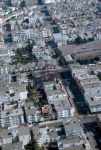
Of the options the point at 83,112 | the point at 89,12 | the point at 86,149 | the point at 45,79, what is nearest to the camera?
the point at 86,149

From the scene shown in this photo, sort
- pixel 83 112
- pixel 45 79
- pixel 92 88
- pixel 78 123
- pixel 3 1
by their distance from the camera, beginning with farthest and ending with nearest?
pixel 3 1 → pixel 45 79 → pixel 92 88 → pixel 83 112 → pixel 78 123

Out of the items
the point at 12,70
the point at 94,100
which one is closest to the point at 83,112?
the point at 94,100

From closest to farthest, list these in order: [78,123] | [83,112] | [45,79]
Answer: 1. [78,123]
2. [83,112]
3. [45,79]

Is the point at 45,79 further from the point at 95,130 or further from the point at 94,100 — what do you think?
the point at 95,130

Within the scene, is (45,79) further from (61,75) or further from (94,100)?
(94,100)

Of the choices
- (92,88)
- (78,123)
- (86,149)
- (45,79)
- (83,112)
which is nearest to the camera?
(86,149)

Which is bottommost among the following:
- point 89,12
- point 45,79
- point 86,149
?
point 86,149

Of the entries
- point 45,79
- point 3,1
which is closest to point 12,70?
point 45,79

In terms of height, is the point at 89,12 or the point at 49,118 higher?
the point at 89,12

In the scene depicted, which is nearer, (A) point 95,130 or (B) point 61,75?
(A) point 95,130
